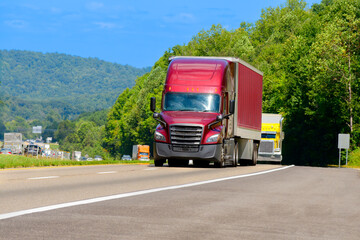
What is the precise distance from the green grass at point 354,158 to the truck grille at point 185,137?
27360 millimetres

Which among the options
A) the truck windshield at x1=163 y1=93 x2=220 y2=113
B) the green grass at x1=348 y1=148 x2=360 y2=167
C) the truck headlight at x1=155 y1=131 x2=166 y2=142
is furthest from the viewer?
the green grass at x1=348 y1=148 x2=360 y2=167

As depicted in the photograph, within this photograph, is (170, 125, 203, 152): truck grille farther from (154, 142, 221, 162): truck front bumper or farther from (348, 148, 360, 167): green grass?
(348, 148, 360, 167): green grass

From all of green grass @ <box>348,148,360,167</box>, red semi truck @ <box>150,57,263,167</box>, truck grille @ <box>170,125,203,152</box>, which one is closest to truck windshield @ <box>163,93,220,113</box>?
red semi truck @ <box>150,57,263,167</box>

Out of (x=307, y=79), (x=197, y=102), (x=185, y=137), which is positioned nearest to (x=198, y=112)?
(x=197, y=102)

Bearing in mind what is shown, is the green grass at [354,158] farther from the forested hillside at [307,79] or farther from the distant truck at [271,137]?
the distant truck at [271,137]

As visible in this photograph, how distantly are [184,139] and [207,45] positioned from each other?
74994mm

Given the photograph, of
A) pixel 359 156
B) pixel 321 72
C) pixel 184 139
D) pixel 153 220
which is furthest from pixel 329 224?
pixel 321 72

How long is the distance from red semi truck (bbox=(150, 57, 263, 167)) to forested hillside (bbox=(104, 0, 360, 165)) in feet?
98.9

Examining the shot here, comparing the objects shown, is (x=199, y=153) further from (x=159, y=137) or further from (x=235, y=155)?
(x=235, y=155)

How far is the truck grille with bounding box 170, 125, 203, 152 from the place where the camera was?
23.6 metres

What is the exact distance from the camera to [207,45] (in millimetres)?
97688

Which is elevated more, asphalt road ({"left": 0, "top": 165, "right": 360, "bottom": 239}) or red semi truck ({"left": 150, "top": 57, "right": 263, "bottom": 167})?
red semi truck ({"left": 150, "top": 57, "right": 263, "bottom": 167})

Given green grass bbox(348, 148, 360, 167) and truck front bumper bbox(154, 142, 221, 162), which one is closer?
truck front bumper bbox(154, 142, 221, 162)

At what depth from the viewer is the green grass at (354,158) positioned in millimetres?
49031
